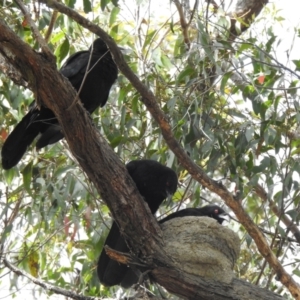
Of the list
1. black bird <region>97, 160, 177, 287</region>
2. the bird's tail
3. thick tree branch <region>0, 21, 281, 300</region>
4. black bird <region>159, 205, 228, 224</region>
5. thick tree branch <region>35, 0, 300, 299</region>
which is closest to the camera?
thick tree branch <region>0, 21, 281, 300</region>

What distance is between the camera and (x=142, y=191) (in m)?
5.34

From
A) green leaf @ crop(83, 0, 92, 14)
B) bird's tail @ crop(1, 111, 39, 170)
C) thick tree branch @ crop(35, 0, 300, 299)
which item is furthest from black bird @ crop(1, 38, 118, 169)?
thick tree branch @ crop(35, 0, 300, 299)

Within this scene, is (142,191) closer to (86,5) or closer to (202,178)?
(202,178)

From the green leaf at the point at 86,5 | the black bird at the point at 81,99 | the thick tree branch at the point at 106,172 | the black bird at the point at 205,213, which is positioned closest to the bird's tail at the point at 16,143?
the black bird at the point at 81,99

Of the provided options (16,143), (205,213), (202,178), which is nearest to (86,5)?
(16,143)

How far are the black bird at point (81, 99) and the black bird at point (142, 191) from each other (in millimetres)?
617

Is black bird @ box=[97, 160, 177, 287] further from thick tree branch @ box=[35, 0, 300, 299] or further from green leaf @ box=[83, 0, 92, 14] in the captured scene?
green leaf @ box=[83, 0, 92, 14]

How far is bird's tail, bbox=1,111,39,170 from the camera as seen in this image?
15.5 feet

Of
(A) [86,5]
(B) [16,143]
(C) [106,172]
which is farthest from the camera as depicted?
(A) [86,5]

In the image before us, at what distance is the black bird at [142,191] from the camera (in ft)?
16.1

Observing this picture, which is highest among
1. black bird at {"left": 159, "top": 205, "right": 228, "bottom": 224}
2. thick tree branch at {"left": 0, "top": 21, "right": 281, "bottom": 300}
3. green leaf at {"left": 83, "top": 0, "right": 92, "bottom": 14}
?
green leaf at {"left": 83, "top": 0, "right": 92, "bottom": 14}

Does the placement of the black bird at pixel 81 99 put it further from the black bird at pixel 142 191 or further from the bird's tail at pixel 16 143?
the black bird at pixel 142 191

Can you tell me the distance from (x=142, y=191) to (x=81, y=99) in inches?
32.8

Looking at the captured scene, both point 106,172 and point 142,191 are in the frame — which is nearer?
point 106,172
